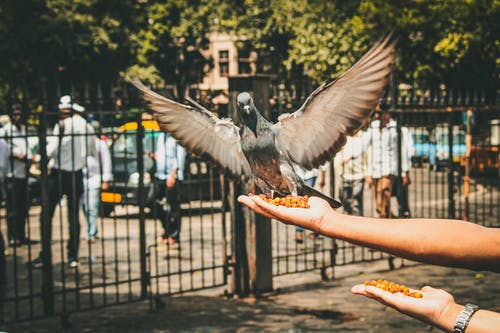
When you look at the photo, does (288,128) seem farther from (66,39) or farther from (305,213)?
(66,39)

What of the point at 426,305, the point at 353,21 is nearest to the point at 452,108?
the point at 426,305

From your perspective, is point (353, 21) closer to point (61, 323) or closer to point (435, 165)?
point (435, 165)

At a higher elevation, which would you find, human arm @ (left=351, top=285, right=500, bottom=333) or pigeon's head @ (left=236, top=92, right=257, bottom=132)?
pigeon's head @ (left=236, top=92, right=257, bottom=132)

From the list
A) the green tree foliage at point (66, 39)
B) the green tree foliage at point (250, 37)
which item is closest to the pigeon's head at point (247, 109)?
the green tree foliage at point (250, 37)

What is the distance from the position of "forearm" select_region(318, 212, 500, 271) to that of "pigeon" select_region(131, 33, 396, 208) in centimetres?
115

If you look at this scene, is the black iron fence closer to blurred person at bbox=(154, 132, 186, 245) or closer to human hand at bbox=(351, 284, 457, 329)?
blurred person at bbox=(154, 132, 186, 245)

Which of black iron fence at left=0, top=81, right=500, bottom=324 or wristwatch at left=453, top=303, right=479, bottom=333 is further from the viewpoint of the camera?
black iron fence at left=0, top=81, right=500, bottom=324

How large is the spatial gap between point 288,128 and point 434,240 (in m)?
2.26

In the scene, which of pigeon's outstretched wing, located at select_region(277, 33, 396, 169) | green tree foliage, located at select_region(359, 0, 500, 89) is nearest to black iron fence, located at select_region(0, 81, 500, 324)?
pigeon's outstretched wing, located at select_region(277, 33, 396, 169)

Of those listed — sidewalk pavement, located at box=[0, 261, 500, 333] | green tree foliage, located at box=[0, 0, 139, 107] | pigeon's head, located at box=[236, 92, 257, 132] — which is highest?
green tree foliage, located at box=[0, 0, 139, 107]

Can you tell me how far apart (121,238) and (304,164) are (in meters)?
8.64

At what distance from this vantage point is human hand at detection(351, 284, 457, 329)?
7.59 feet

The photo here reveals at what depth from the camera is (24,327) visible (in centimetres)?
744

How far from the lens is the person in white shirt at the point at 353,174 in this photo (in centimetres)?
1052
